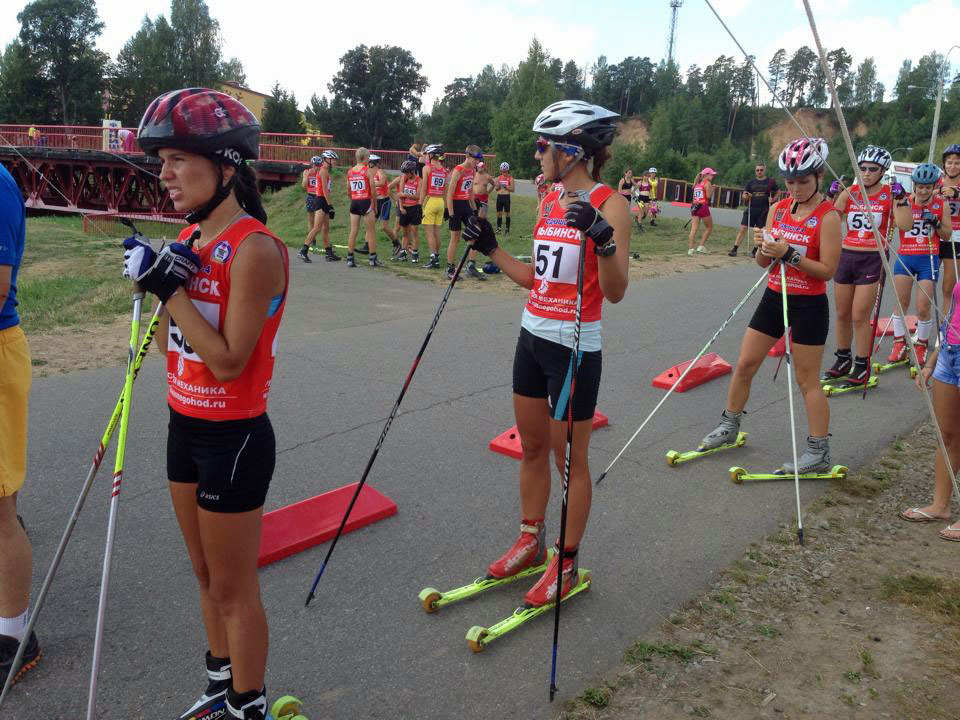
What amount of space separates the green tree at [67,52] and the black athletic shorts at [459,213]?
70.1 meters

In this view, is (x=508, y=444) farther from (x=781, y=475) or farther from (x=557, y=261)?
(x=557, y=261)

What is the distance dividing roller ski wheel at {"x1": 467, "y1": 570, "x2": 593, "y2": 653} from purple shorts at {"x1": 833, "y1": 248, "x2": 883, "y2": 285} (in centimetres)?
508

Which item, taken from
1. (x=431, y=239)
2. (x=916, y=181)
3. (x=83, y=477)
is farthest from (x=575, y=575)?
(x=431, y=239)

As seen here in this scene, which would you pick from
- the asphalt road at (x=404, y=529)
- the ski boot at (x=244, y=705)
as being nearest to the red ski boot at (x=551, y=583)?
the asphalt road at (x=404, y=529)

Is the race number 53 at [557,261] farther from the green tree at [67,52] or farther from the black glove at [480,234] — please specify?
the green tree at [67,52]

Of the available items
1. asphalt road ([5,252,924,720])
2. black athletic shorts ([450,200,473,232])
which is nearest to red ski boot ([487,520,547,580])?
asphalt road ([5,252,924,720])

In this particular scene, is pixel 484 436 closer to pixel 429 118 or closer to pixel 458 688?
pixel 458 688

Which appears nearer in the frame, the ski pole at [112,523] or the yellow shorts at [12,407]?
the ski pole at [112,523]

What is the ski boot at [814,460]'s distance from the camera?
5.32 metres

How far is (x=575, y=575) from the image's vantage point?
11.8ft

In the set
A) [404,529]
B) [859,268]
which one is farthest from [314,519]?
[859,268]

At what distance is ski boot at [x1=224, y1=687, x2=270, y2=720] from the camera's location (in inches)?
94.8

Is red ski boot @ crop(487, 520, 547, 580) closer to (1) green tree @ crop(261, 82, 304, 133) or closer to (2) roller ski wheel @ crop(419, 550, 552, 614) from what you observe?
(2) roller ski wheel @ crop(419, 550, 552, 614)

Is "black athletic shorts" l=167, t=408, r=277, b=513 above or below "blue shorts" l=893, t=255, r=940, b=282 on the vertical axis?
below
